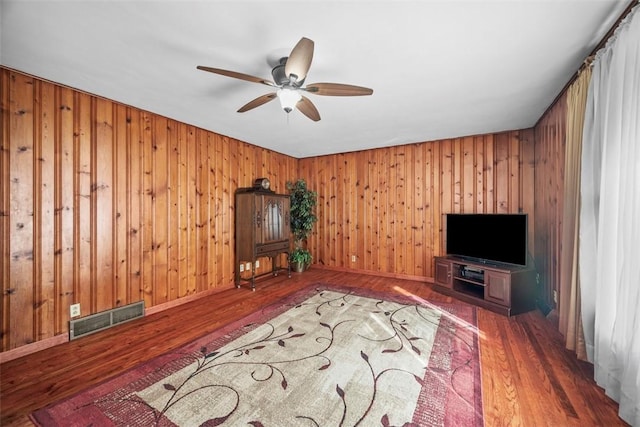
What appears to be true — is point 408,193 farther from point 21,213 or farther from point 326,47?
point 21,213

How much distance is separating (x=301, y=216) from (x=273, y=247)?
0.99m

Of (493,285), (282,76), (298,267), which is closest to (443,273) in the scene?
(493,285)

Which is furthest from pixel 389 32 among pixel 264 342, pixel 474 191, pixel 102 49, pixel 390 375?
pixel 474 191

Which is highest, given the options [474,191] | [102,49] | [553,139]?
[102,49]

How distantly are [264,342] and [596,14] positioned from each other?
3.30 m

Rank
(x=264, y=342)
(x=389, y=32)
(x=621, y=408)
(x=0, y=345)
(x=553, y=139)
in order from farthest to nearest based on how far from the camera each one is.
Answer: (x=553, y=139), (x=264, y=342), (x=0, y=345), (x=389, y=32), (x=621, y=408)

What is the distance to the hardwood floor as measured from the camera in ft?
4.84

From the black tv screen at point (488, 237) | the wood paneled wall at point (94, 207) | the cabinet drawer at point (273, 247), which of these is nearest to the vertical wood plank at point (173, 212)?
the wood paneled wall at point (94, 207)

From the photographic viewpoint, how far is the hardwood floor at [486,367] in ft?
4.84

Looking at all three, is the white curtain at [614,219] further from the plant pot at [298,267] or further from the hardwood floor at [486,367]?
the plant pot at [298,267]

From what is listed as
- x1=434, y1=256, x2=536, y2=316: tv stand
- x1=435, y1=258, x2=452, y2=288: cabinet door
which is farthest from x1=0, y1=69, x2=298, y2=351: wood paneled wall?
A: x1=434, y1=256, x2=536, y2=316: tv stand

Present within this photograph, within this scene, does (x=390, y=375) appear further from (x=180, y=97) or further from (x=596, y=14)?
(x=180, y=97)

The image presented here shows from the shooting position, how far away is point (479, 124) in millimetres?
3316

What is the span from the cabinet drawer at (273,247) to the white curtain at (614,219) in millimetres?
3607
